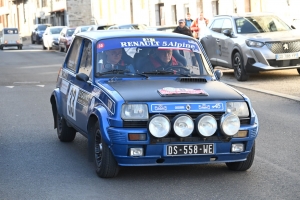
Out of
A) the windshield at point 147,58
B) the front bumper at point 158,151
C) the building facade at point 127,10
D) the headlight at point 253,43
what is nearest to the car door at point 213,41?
the headlight at point 253,43

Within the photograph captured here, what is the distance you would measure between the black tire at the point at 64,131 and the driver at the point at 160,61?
1852 millimetres

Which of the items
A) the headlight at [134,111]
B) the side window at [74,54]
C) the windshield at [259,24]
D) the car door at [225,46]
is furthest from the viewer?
the car door at [225,46]

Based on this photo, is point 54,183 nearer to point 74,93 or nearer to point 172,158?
point 172,158

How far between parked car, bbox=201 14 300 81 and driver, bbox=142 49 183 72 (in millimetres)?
10378

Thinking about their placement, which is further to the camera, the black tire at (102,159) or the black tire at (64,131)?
the black tire at (64,131)

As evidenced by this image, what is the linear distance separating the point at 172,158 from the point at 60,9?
75.6 m

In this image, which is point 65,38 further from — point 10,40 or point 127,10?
point 127,10

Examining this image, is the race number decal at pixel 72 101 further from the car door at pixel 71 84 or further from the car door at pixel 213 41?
A: the car door at pixel 213 41

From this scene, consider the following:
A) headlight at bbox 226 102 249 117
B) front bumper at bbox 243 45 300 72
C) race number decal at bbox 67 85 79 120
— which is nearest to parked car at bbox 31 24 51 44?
front bumper at bbox 243 45 300 72

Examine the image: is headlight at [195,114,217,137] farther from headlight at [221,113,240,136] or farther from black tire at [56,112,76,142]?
black tire at [56,112,76,142]

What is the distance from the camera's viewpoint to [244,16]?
20.6m

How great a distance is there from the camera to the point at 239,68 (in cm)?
1961

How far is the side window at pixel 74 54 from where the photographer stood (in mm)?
9672

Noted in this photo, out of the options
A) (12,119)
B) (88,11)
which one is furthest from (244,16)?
(88,11)
